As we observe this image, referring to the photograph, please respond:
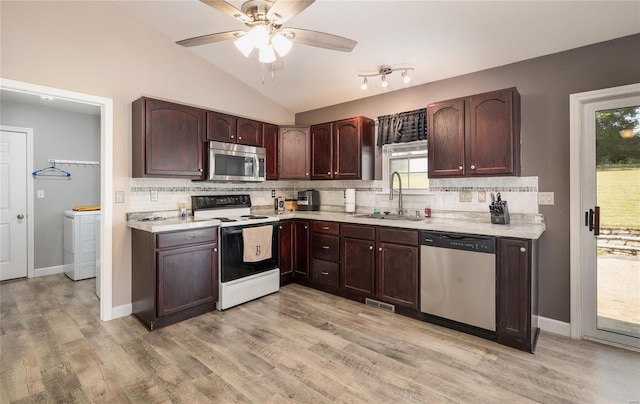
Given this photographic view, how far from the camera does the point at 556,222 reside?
9.18ft

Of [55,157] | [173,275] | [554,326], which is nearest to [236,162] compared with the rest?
[173,275]

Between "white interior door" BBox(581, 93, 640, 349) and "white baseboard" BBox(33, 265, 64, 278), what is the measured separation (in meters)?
6.74

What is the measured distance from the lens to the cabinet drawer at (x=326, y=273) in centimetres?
369

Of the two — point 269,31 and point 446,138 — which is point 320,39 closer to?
point 269,31

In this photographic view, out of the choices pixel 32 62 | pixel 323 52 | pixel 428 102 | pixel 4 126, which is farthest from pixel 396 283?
pixel 4 126

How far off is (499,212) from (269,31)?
2.53 meters

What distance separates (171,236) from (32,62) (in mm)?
1898

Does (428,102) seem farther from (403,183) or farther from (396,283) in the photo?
(396,283)

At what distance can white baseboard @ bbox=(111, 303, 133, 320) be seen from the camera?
3098mm

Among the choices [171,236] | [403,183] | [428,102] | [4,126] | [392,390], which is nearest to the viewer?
[392,390]

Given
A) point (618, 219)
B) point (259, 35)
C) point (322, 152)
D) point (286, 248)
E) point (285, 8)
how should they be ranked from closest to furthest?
1. point (285, 8)
2. point (259, 35)
3. point (618, 219)
4. point (286, 248)
5. point (322, 152)

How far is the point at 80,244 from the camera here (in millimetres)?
4391

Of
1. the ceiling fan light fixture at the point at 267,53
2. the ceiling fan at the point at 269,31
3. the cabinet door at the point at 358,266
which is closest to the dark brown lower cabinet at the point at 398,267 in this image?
the cabinet door at the point at 358,266

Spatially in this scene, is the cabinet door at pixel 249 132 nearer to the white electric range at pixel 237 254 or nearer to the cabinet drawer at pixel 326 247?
the white electric range at pixel 237 254
